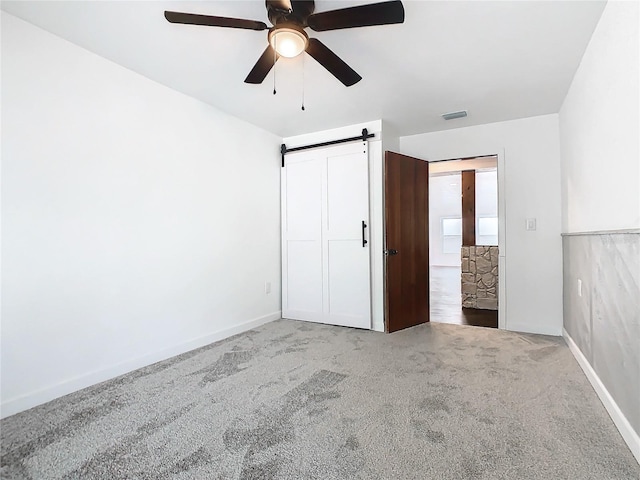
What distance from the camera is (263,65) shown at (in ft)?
6.79

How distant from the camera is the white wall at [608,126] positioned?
1622 millimetres

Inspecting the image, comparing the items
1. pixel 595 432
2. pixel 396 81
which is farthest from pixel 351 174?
pixel 595 432

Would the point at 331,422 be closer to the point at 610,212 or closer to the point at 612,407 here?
the point at 612,407

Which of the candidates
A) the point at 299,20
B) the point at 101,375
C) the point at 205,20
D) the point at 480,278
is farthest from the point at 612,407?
the point at 480,278

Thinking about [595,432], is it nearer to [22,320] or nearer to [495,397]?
[495,397]

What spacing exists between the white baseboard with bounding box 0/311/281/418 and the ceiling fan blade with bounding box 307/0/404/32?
2630 mm

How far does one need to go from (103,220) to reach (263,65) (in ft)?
5.16

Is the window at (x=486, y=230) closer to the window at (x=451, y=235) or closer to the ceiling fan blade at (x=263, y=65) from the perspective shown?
the window at (x=451, y=235)

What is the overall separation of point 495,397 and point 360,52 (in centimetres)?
242

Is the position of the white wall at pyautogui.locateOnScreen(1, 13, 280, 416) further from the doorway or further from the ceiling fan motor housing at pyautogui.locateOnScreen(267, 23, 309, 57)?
the doorway

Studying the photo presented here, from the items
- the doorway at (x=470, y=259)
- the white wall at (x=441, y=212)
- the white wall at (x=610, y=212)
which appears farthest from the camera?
the white wall at (x=441, y=212)

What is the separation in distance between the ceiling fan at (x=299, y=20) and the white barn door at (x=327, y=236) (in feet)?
6.37

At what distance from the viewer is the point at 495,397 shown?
213 centimetres

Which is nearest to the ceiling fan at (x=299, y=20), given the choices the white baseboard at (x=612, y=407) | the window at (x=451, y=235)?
the white baseboard at (x=612, y=407)
